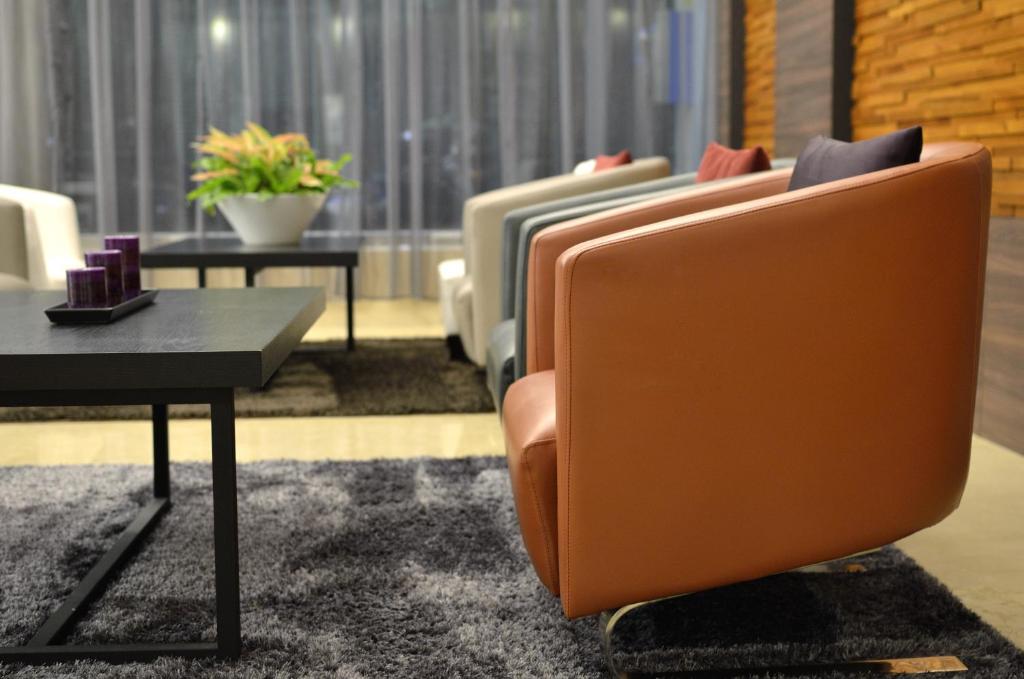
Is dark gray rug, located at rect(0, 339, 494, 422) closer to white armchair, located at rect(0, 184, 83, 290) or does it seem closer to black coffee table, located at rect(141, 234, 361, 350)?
black coffee table, located at rect(141, 234, 361, 350)

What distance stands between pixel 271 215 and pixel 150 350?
99.5 inches

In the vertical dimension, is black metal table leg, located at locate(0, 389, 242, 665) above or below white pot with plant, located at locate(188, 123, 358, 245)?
below

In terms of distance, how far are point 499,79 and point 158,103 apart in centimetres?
175

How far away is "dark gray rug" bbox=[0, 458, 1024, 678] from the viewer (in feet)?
5.46

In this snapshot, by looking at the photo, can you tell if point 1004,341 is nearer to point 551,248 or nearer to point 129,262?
point 551,248

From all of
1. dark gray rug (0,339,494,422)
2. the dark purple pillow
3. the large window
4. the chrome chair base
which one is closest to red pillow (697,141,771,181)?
the dark purple pillow

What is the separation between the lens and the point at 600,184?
3.75 meters

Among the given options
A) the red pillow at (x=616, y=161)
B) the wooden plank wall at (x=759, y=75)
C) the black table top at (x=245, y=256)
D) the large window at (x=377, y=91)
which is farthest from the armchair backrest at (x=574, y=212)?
the large window at (x=377, y=91)

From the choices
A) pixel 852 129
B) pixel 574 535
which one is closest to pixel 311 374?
pixel 852 129

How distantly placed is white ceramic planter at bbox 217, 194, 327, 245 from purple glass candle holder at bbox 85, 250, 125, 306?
6.30 feet

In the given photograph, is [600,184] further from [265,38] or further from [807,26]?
[265,38]

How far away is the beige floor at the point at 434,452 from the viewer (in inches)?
81.7

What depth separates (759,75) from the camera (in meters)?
5.62

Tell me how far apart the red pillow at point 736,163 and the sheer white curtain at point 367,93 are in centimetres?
303
